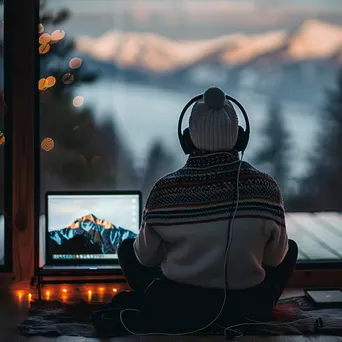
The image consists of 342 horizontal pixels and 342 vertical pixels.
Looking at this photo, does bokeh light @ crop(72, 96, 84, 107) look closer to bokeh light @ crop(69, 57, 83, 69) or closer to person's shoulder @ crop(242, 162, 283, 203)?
bokeh light @ crop(69, 57, 83, 69)

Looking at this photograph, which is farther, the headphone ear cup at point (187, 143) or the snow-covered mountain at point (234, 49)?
the snow-covered mountain at point (234, 49)

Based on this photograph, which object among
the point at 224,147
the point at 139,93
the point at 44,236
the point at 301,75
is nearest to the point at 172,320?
the point at 224,147

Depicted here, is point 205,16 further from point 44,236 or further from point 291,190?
point 44,236

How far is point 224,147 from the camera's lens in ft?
8.18

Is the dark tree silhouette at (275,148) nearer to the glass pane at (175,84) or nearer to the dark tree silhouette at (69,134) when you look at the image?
the glass pane at (175,84)

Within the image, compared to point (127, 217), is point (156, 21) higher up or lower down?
higher up

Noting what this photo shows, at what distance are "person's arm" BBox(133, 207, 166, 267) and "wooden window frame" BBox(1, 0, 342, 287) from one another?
76 centimetres

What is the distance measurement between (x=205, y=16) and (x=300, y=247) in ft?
Result: 4.08

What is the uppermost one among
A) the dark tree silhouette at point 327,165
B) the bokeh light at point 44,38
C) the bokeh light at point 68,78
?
the bokeh light at point 44,38

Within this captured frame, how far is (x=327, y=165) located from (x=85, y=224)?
1.24 meters

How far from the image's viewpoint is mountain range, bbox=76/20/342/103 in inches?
132

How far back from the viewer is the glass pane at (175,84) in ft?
10.9

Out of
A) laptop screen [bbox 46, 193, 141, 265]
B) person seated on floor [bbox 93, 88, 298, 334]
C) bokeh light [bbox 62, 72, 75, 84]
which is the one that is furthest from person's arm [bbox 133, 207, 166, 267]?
bokeh light [bbox 62, 72, 75, 84]

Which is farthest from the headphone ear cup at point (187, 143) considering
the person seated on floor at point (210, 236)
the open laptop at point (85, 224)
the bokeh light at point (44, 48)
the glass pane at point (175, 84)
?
the bokeh light at point (44, 48)
